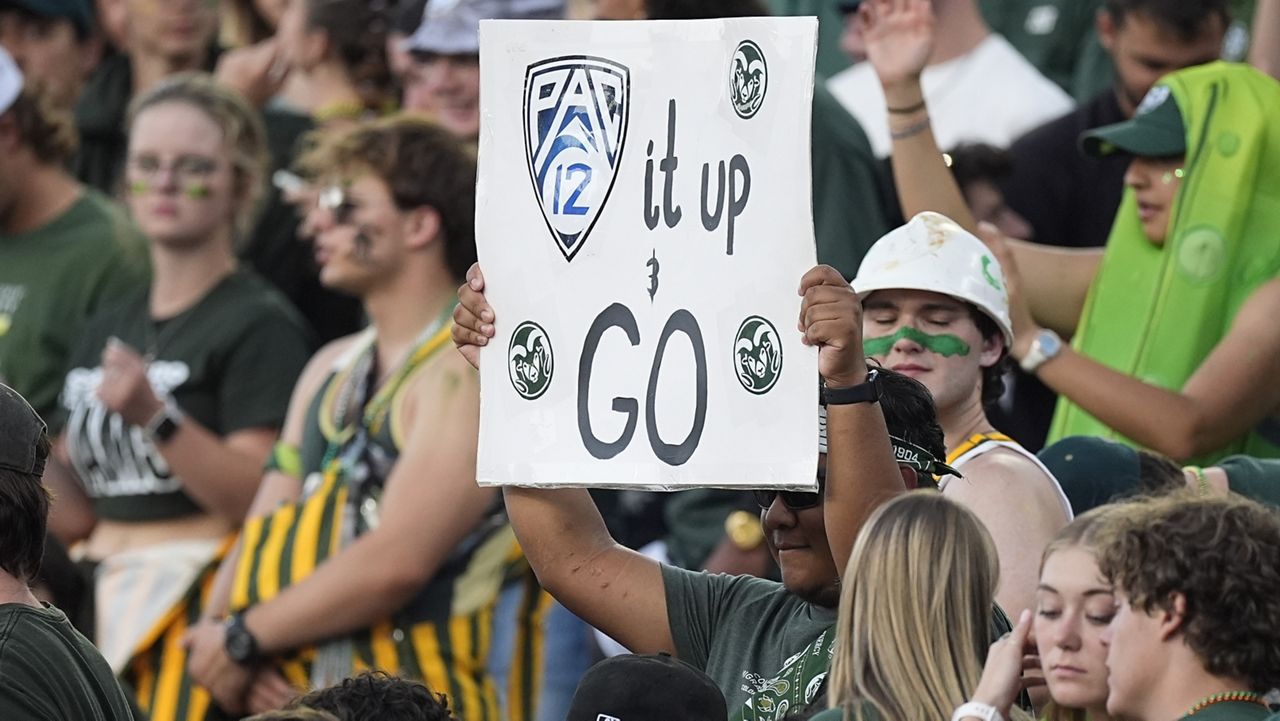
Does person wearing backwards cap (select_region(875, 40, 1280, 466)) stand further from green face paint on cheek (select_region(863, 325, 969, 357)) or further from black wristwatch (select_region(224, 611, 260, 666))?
black wristwatch (select_region(224, 611, 260, 666))

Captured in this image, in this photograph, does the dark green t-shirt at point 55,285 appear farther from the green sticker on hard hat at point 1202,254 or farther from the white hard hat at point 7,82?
the green sticker on hard hat at point 1202,254

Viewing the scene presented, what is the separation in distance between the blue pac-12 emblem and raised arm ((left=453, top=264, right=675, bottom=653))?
0.86 feet

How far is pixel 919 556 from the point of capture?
127 inches

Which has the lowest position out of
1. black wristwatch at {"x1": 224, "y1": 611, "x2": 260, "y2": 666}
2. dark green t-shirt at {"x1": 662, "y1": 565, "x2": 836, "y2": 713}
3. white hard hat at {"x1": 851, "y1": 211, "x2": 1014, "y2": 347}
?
black wristwatch at {"x1": 224, "y1": 611, "x2": 260, "y2": 666}

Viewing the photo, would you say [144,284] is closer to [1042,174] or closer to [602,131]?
[1042,174]

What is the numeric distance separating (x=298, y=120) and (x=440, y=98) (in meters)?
0.89

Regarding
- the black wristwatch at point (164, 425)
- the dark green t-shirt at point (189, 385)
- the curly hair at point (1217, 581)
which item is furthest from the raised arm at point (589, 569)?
the dark green t-shirt at point (189, 385)

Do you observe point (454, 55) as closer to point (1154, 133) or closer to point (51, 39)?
point (51, 39)

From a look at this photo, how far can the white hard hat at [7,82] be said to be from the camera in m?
7.40

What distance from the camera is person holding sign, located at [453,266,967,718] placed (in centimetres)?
344

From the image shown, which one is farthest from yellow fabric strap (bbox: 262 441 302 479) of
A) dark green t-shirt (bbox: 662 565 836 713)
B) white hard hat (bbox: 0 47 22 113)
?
dark green t-shirt (bbox: 662 565 836 713)

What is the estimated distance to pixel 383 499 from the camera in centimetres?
575

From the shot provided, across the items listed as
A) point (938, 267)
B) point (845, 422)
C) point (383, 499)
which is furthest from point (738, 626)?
point (383, 499)

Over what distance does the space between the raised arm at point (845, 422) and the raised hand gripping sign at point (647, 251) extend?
44mm
